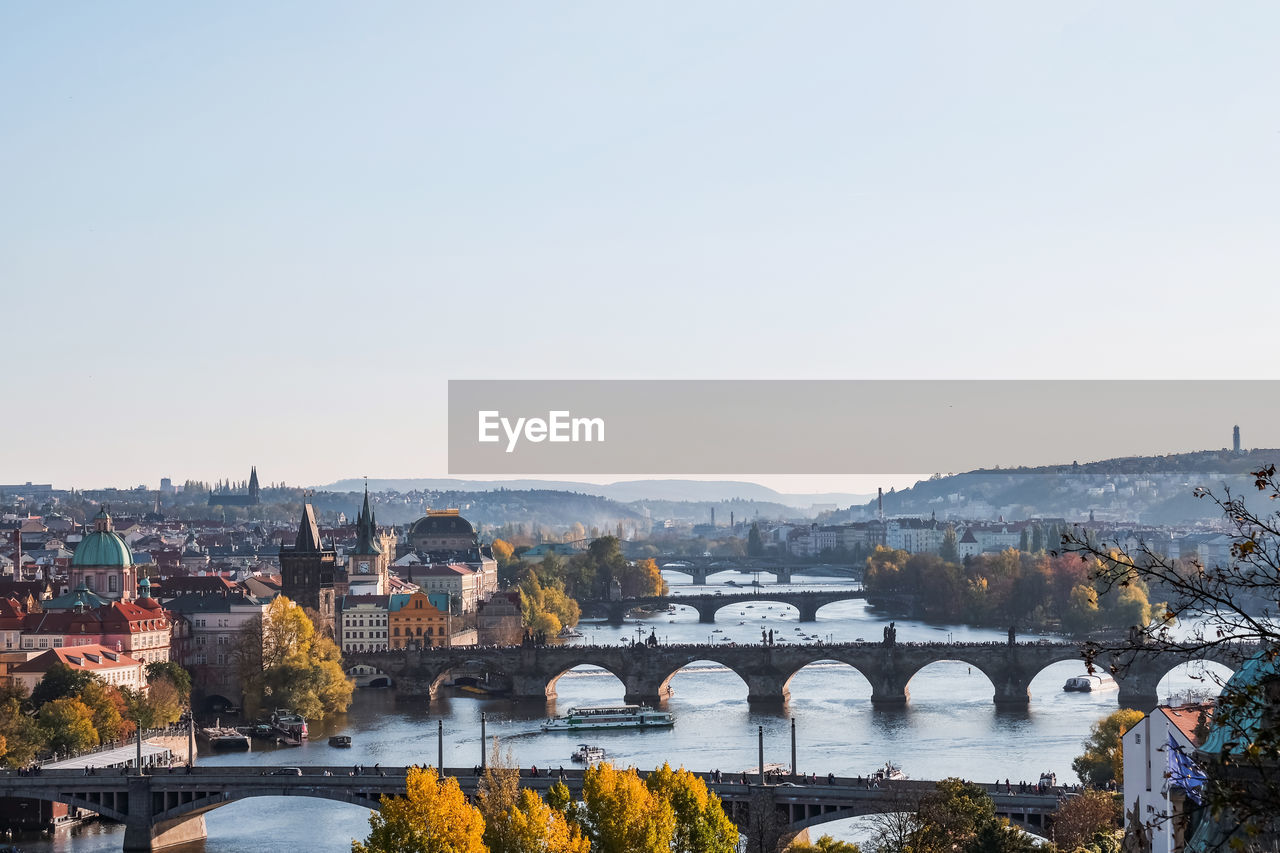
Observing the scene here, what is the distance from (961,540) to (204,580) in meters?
99.5

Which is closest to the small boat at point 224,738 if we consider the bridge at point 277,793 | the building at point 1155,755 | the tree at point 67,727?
the tree at point 67,727

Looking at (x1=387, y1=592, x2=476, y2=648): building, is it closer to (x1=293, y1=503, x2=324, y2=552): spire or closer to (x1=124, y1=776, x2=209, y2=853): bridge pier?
(x1=293, y1=503, x2=324, y2=552): spire

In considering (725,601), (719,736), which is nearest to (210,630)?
(719,736)

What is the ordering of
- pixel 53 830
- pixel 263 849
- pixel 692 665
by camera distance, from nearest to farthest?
pixel 263 849
pixel 53 830
pixel 692 665

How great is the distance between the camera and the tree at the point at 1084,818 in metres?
28.7

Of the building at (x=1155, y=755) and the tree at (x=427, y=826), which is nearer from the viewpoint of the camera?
the building at (x=1155, y=755)

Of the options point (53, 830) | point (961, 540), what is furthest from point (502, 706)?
point (961, 540)

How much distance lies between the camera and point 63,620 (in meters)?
58.8

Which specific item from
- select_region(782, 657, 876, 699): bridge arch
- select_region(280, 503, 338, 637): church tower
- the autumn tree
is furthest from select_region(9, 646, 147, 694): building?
select_region(782, 657, 876, 699): bridge arch

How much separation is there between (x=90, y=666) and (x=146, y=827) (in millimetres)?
17284

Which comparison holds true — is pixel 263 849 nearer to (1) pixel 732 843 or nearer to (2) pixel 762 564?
(1) pixel 732 843

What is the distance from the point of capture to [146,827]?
37156 millimetres

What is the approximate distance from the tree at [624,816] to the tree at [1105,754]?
446 inches

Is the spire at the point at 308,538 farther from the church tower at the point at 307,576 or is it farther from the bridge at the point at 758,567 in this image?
the bridge at the point at 758,567
